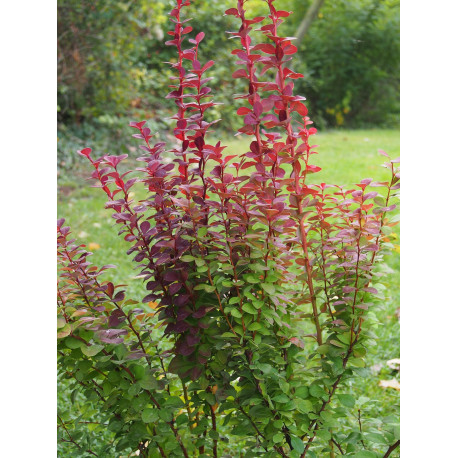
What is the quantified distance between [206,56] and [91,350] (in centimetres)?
665

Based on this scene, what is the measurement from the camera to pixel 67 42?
5.68m

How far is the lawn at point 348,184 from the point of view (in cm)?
199

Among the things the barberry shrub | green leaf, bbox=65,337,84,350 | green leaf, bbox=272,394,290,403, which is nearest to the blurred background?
the barberry shrub

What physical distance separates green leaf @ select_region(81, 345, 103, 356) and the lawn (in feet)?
1.75

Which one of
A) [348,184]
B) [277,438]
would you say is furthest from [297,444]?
[348,184]

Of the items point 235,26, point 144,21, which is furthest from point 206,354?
point 235,26

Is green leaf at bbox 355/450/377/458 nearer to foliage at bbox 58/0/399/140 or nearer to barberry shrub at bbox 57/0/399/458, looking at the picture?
barberry shrub at bbox 57/0/399/458

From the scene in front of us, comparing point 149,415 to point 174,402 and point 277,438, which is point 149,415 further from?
point 277,438

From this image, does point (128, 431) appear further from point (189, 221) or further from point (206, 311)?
point (189, 221)

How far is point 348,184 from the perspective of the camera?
2.76 meters

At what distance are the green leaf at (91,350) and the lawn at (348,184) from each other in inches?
21.0

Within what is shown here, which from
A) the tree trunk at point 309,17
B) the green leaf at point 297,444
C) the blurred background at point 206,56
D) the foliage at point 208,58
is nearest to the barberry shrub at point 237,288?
the green leaf at point 297,444
